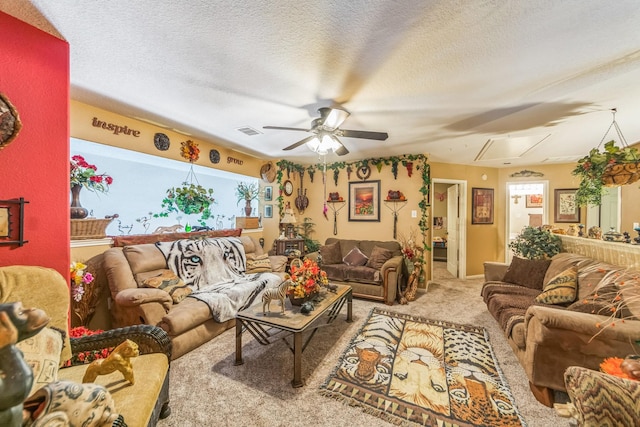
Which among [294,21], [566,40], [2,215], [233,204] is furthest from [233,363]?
[566,40]

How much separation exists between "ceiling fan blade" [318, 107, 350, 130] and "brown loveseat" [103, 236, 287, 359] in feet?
7.48

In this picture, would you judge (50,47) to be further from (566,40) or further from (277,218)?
(277,218)

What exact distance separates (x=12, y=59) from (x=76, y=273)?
1630 millimetres

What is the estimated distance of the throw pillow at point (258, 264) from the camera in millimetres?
3760

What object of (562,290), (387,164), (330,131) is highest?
(387,164)

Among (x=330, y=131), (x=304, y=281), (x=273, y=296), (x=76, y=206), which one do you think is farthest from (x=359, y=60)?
(x=76, y=206)

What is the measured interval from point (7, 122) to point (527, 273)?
4.88 metres

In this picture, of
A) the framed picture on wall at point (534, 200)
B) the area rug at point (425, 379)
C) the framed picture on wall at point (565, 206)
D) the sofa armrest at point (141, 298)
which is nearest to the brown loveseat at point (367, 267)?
the area rug at point (425, 379)

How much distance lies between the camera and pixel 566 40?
1.51m

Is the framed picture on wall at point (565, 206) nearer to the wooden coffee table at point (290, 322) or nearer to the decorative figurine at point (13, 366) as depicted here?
the wooden coffee table at point (290, 322)

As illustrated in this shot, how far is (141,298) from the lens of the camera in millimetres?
2191

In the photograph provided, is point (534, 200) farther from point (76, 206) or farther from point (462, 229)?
point (76, 206)

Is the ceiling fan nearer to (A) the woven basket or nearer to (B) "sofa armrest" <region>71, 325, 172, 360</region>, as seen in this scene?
(B) "sofa armrest" <region>71, 325, 172, 360</region>

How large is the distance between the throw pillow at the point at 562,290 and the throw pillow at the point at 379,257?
200 centimetres
